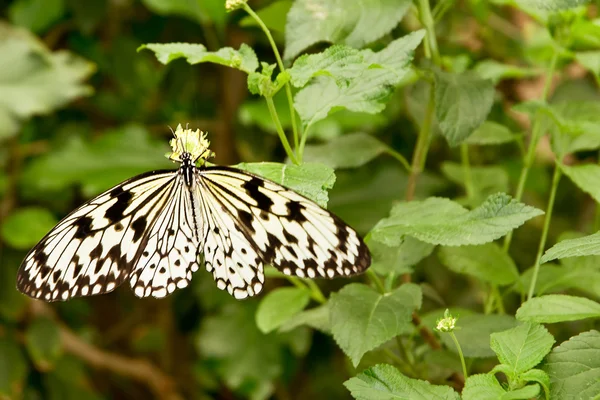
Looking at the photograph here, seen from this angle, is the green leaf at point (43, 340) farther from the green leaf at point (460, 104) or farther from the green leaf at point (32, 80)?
the green leaf at point (460, 104)

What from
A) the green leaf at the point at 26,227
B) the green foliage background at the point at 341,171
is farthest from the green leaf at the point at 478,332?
the green leaf at the point at 26,227

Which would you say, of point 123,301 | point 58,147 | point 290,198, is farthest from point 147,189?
point 123,301

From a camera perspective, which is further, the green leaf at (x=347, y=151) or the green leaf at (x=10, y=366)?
the green leaf at (x=10, y=366)

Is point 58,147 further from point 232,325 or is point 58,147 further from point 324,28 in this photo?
point 324,28

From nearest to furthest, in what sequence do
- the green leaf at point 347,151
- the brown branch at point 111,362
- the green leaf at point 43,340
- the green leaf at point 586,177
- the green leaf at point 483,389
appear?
the green leaf at point 483,389
the green leaf at point 586,177
the green leaf at point 347,151
the green leaf at point 43,340
the brown branch at point 111,362

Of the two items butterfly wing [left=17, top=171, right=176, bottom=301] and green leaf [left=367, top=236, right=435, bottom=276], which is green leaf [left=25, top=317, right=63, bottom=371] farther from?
green leaf [left=367, top=236, right=435, bottom=276]

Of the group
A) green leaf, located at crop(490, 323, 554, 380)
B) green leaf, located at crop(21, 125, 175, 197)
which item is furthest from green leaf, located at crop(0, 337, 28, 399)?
green leaf, located at crop(490, 323, 554, 380)

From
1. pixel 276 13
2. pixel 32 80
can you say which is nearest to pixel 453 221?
pixel 276 13
